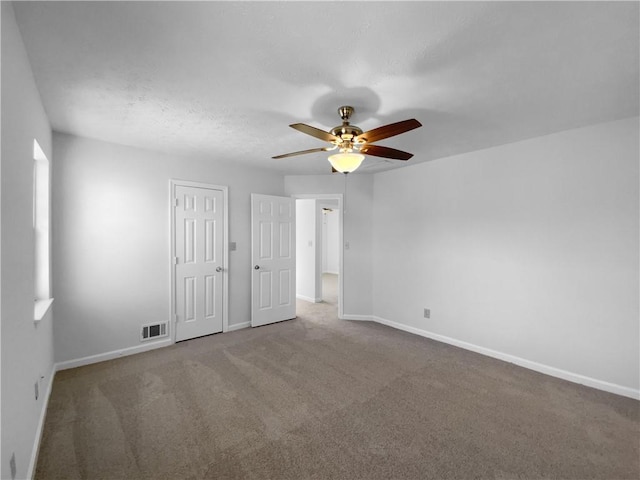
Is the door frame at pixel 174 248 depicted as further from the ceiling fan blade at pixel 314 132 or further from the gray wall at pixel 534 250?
the gray wall at pixel 534 250

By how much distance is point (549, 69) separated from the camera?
180 cm

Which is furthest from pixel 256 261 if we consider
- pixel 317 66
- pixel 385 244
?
pixel 317 66

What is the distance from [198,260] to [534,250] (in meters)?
4.04

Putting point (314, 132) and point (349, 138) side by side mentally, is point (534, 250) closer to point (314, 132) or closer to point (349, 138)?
point (349, 138)

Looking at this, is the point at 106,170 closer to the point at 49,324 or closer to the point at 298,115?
the point at 49,324

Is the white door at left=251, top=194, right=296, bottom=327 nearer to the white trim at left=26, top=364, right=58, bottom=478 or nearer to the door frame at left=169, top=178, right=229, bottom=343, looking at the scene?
the door frame at left=169, top=178, right=229, bottom=343

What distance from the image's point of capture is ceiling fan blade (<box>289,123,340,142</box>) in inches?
76.2

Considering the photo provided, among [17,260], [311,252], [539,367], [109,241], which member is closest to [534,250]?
[539,367]

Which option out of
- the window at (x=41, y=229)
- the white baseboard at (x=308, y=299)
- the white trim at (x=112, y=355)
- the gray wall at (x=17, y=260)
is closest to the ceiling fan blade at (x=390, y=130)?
the gray wall at (x=17, y=260)

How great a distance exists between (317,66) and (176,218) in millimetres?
2766

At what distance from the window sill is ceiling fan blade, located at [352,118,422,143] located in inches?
103

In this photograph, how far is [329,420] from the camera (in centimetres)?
218

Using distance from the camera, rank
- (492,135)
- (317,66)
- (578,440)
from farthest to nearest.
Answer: (492,135) < (578,440) < (317,66)

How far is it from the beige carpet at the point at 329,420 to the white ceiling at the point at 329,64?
245 centimetres
